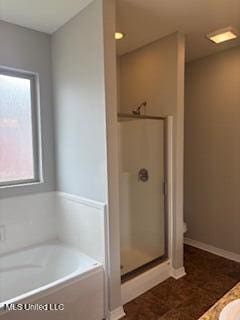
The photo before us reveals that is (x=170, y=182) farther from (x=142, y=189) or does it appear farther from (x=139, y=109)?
(x=139, y=109)

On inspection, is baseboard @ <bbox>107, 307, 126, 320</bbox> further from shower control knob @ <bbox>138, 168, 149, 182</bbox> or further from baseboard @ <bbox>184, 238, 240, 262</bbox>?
baseboard @ <bbox>184, 238, 240, 262</bbox>

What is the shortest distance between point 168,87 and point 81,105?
0.99 m

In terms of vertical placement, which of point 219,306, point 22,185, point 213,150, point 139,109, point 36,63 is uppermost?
point 36,63

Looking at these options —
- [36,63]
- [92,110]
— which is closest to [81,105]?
[92,110]

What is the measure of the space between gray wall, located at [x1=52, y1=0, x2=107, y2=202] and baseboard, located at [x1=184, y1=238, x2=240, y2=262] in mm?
1968

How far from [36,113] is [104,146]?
1.00 meters

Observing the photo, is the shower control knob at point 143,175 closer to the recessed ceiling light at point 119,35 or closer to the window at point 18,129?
the window at point 18,129

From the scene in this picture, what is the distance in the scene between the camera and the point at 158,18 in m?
2.20

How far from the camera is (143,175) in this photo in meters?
2.63

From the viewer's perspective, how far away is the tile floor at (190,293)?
2.06m

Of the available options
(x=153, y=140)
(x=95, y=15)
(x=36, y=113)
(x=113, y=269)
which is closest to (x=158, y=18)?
(x=95, y=15)

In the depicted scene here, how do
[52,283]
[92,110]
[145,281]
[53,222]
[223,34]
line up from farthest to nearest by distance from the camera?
[53,222] < [145,281] < [223,34] < [92,110] < [52,283]

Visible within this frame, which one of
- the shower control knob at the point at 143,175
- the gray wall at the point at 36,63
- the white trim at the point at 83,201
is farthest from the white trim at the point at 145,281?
the gray wall at the point at 36,63

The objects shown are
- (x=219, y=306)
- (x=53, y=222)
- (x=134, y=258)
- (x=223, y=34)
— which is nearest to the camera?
(x=219, y=306)
